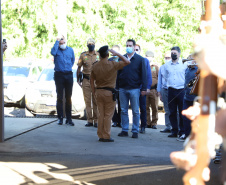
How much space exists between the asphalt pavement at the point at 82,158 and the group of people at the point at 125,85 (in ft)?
1.47

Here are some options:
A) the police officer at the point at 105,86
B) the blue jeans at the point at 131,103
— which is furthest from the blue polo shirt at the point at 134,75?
the police officer at the point at 105,86

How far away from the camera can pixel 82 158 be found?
7.66m

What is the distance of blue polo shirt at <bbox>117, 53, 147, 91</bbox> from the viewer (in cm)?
1046

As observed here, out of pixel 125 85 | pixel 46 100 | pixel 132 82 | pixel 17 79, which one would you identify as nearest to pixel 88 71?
pixel 125 85

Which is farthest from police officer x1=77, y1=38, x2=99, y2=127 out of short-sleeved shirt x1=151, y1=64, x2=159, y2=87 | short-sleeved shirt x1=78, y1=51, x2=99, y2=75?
short-sleeved shirt x1=151, y1=64, x2=159, y2=87

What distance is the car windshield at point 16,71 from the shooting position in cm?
2014

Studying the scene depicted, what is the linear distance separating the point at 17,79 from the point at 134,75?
394 inches

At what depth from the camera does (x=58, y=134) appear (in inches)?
404

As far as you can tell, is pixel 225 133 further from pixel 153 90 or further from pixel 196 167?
pixel 153 90

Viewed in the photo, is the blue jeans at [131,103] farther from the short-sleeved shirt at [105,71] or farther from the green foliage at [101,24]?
the green foliage at [101,24]

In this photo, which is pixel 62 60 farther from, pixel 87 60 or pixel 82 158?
pixel 82 158

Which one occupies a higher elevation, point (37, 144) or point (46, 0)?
point (46, 0)

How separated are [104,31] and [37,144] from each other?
17894 millimetres

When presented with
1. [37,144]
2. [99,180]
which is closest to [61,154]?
[37,144]
